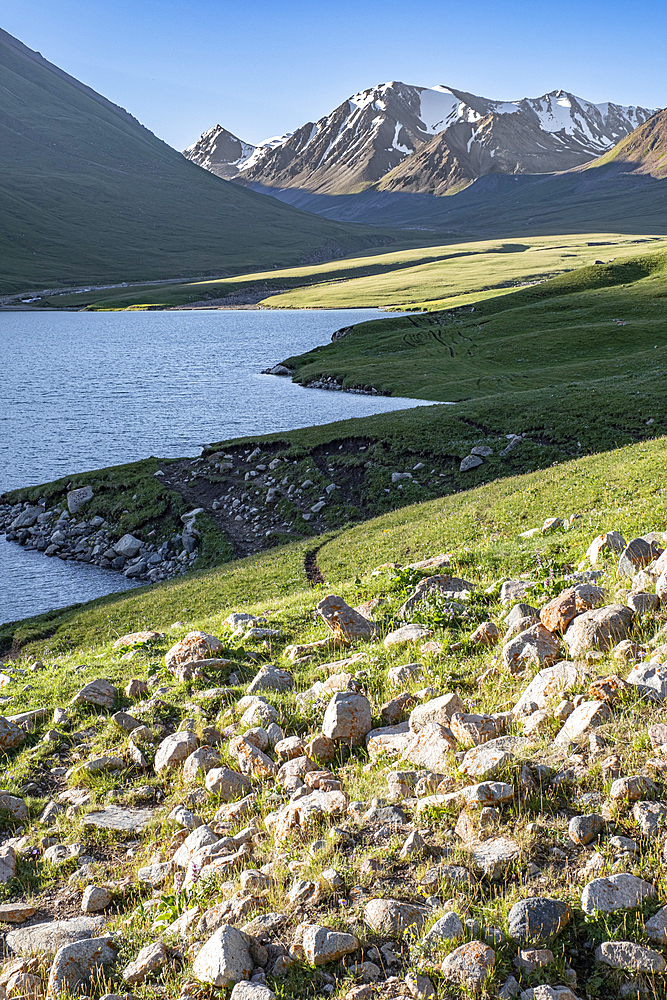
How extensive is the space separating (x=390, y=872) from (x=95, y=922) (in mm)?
3541

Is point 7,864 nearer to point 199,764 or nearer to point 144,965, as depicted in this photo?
point 199,764

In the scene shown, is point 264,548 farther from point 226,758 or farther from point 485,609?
point 226,758

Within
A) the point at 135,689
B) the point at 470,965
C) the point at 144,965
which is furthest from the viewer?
the point at 135,689

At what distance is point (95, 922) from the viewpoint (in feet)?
26.0

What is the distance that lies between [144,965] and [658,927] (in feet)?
16.5

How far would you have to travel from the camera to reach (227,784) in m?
9.96

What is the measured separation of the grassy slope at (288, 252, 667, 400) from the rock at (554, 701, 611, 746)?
178 ft

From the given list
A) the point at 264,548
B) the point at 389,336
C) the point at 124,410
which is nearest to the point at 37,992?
the point at 264,548

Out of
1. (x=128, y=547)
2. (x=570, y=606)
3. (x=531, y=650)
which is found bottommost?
(x=128, y=547)

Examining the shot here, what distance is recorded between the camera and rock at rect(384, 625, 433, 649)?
1367 centimetres

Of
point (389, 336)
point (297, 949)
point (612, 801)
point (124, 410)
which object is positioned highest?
point (389, 336)

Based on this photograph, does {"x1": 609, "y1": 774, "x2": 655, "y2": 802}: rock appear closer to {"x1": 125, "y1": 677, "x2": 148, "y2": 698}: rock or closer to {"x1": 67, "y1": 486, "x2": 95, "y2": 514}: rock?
{"x1": 125, "y1": 677, "x2": 148, "y2": 698}: rock

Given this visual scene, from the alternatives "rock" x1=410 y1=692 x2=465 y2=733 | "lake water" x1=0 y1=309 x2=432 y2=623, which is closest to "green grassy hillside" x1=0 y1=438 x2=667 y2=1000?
"rock" x1=410 y1=692 x2=465 y2=733

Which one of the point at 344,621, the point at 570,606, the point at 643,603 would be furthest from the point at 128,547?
the point at 643,603
